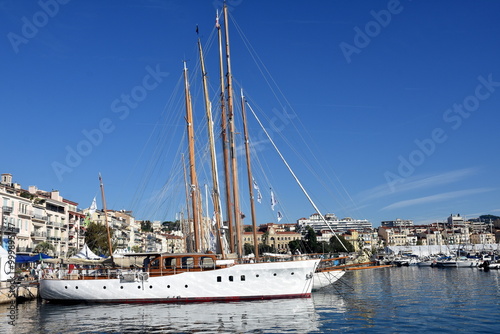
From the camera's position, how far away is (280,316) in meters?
25.3

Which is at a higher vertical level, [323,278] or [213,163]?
[213,163]

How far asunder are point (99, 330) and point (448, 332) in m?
Result: 16.5

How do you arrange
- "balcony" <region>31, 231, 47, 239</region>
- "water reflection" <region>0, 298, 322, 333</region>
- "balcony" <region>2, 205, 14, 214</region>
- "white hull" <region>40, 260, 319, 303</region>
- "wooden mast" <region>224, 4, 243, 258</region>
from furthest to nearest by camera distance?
"balcony" <region>31, 231, 47, 239</region> < "balcony" <region>2, 205, 14, 214</region> < "wooden mast" <region>224, 4, 243, 258</region> < "white hull" <region>40, 260, 319, 303</region> < "water reflection" <region>0, 298, 322, 333</region>

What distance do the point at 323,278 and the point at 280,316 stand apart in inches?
672

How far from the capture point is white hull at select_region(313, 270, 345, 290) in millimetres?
40844

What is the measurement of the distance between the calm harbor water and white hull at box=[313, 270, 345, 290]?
6.65 m

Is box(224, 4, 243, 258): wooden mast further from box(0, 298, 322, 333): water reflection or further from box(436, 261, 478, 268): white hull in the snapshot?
box(436, 261, 478, 268): white hull

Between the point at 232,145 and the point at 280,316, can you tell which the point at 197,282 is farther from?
the point at 232,145

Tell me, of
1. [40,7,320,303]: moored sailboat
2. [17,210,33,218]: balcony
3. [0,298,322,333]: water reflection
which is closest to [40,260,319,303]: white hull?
[40,7,320,303]: moored sailboat

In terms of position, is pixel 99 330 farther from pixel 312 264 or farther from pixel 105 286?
pixel 312 264

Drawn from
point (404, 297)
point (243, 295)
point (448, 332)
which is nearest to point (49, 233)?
point (243, 295)

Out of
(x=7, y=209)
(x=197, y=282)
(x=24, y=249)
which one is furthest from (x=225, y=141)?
(x=24, y=249)

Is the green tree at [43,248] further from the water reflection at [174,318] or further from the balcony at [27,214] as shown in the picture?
the water reflection at [174,318]

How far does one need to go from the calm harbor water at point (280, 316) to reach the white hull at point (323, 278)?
6.65 meters
